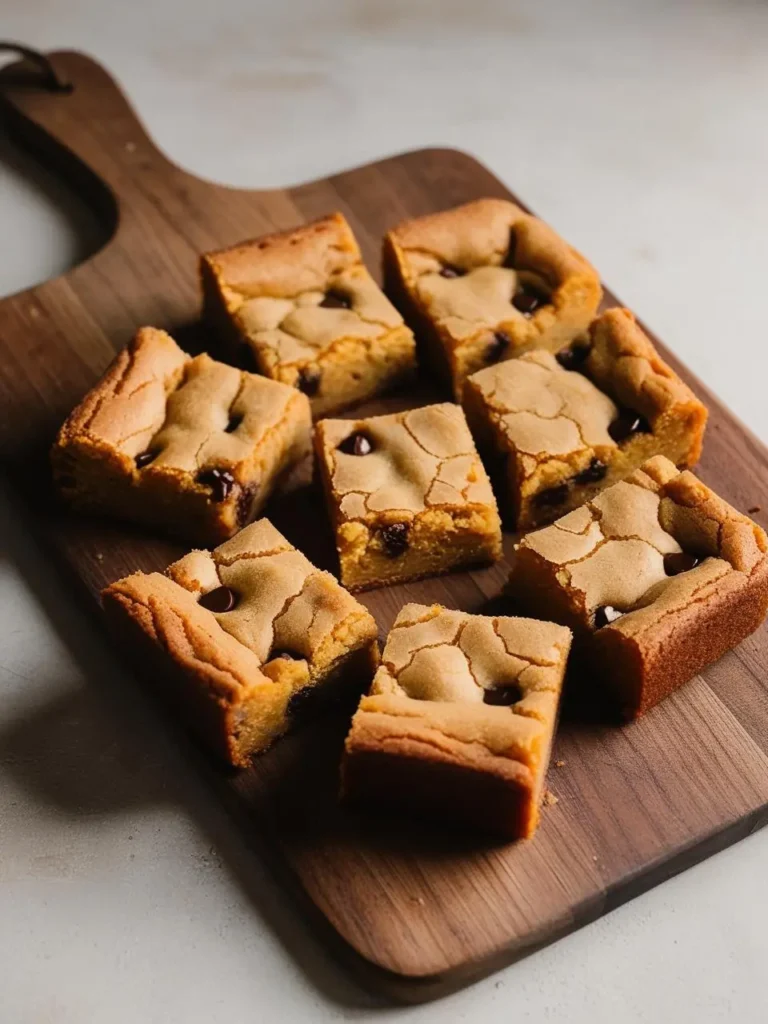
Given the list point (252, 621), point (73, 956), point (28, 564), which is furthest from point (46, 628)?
point (73, 956)

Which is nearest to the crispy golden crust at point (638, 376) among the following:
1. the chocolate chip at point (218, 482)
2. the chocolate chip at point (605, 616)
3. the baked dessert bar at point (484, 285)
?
the baked dessert bar at point (484, 285)

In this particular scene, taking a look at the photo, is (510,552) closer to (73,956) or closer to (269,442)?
(269,442)

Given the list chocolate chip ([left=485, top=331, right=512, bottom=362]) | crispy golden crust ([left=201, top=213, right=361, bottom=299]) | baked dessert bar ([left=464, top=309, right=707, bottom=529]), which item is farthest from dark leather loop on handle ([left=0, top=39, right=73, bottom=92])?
baked dessert bar ([left=464, top=309, right=707, bottom=529])

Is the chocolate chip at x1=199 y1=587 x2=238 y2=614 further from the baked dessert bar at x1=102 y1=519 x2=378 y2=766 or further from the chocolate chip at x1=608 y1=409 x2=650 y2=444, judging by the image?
the chocolate chip at x1=608 y1=409 x2=650 y2=444

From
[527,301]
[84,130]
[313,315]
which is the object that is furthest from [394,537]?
[84,130]

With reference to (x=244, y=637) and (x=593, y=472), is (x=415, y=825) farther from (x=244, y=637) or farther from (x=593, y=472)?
(x=593, y=472)

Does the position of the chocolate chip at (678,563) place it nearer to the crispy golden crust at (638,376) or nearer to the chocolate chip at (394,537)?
the crispy golden crust at (638,376)

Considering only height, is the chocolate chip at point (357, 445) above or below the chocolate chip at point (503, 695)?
above
